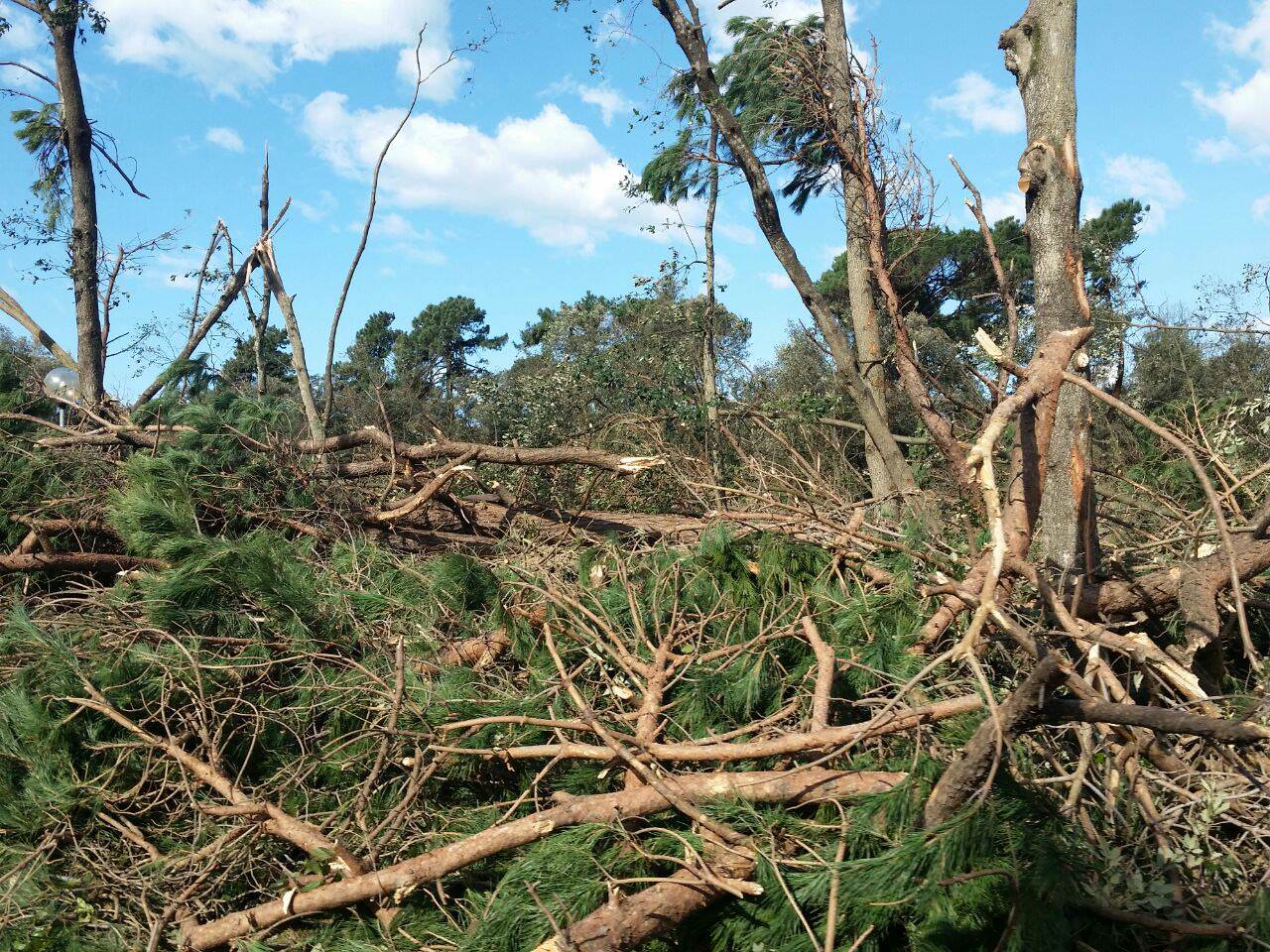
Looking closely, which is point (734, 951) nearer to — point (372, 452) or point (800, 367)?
point (372, 452)

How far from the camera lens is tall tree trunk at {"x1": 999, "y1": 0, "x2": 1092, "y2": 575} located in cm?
350

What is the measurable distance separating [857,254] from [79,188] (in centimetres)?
799

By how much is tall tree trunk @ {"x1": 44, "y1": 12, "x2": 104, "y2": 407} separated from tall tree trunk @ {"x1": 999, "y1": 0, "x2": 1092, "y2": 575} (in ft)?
29.3

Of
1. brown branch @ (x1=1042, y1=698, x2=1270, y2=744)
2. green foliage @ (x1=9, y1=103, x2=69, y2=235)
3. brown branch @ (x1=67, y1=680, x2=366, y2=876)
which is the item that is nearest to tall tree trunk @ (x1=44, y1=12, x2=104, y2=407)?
green foliage @ (x1=9, y1=103, x2=69, y2=235)

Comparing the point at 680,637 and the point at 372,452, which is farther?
the point at 372,452

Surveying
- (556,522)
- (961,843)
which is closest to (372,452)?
(556,522)

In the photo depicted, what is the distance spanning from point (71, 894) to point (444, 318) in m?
30.9

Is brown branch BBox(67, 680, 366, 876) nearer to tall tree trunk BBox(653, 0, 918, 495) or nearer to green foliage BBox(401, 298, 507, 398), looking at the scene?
tall tree trunk BBox(653, 0, 918, 495)

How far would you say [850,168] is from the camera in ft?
16.3

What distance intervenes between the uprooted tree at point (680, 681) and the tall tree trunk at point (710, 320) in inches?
77.3

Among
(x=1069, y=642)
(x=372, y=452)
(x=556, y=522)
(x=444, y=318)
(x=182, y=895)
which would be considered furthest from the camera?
(x=444, y=318)

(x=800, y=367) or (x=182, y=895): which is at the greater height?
(x=800, y=367)

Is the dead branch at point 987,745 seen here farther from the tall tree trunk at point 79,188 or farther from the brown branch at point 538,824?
the tall tree trunk at point 79,188

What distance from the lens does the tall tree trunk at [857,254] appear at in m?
5.07
